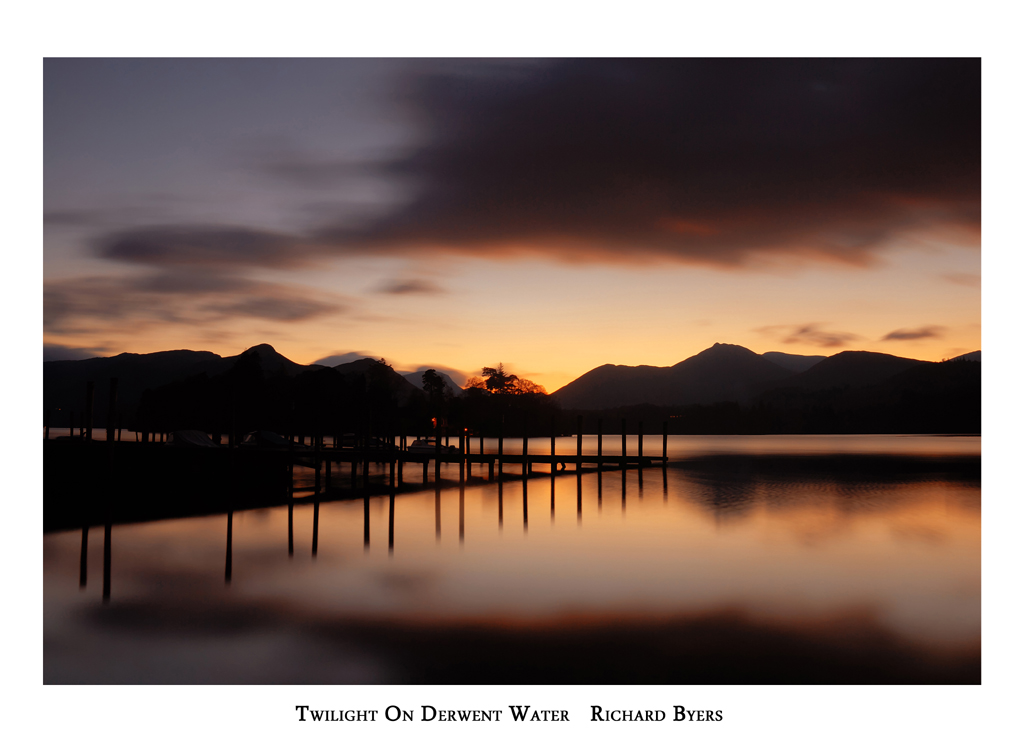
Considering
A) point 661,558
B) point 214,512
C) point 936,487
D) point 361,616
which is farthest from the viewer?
point 936,487

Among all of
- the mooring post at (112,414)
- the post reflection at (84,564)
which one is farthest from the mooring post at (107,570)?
the mooring post at (112,414)

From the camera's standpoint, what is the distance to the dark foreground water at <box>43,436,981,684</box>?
9.08 m

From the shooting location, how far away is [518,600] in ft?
40.0

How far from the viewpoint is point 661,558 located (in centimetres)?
1612

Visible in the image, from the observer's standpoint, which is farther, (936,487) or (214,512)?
(936,487)

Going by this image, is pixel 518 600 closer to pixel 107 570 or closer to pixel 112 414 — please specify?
pixel 107 570

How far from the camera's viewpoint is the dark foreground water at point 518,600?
29.8ft

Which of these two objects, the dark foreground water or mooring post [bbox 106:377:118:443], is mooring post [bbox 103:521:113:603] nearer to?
the dark foreground water

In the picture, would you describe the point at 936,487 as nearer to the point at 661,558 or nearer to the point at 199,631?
the point at 661,558

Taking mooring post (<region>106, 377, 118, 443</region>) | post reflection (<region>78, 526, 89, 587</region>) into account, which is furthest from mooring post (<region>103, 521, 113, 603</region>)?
mooring post (<region>106, 377, 118, 443</region>)

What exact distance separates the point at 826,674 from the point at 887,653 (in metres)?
1.42
